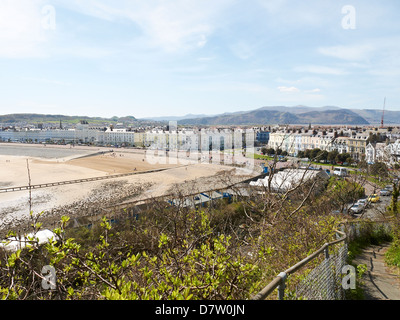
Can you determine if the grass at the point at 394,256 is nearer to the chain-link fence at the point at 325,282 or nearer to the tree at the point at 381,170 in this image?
the chain-link fence at the point at 325,282

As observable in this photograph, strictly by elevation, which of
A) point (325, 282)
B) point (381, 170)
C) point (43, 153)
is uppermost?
point (325, 282)

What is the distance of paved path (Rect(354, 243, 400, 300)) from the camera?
4688mm

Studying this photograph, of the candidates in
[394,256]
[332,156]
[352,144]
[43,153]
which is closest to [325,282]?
[394,256]

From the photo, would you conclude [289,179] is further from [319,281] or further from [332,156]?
[332,156]

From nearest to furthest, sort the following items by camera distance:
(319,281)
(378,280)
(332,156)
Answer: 1. (319,281)
2. (378,280)
3. (332,156)

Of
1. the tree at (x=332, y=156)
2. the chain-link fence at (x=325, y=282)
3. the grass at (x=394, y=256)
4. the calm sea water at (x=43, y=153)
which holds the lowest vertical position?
the calm sea water at (x=43, y=153)

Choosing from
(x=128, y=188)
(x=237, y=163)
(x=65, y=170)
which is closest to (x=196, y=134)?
(x=237, y=163)

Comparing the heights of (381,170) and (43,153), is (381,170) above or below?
above

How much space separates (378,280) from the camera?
17.7 feet

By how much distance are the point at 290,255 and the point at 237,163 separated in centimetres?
4579

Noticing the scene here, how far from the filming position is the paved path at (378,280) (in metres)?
4.69

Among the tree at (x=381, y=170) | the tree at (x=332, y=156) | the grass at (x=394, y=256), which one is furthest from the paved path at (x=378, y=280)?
the tree at (x=332, y=156)

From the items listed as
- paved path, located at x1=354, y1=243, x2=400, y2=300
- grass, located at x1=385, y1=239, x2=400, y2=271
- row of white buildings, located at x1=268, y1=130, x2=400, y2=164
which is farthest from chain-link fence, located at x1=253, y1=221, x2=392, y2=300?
row of white buildings, located at x1=268, y1=130, x2=400, y2=164
